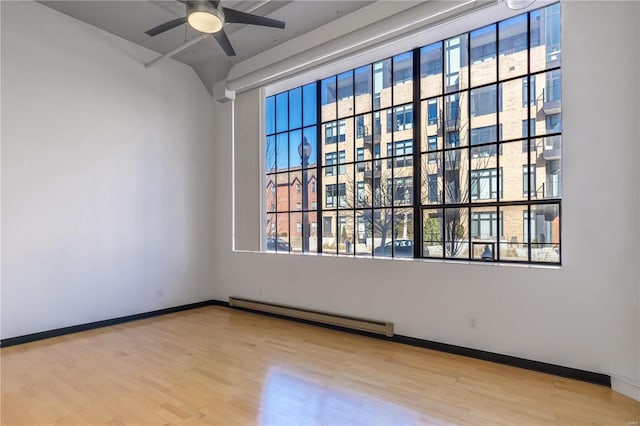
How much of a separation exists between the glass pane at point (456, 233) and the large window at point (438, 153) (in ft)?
0.04

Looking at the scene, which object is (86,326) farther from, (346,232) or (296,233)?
(346,232)

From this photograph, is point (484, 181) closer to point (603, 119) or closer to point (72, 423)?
point (603, 119)

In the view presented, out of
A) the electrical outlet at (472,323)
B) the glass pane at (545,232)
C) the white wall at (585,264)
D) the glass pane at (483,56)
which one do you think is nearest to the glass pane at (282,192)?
the white wall at (585,264)

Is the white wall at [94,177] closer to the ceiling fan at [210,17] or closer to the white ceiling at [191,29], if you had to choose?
the white ceiling at [191,29]

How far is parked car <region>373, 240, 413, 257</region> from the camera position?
4.39 m

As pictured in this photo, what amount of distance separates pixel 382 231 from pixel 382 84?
195 centimetres

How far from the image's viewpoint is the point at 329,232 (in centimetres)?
518

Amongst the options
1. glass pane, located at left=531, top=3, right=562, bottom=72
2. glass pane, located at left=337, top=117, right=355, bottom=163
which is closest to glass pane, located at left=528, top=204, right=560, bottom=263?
glass pane, located at left=531, top=3, right=562, bottom=72

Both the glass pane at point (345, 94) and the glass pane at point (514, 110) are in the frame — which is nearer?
the glass pane at point (514, 110)

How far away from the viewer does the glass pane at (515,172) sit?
11.9ft

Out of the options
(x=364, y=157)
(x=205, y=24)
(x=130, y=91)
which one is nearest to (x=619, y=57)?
(x=364, y=157)

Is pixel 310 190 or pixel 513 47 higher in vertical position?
pixel 513 47

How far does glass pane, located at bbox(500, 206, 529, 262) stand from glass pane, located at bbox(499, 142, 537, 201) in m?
0.13

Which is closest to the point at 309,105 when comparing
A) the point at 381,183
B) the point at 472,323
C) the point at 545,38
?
the point at 381,183
